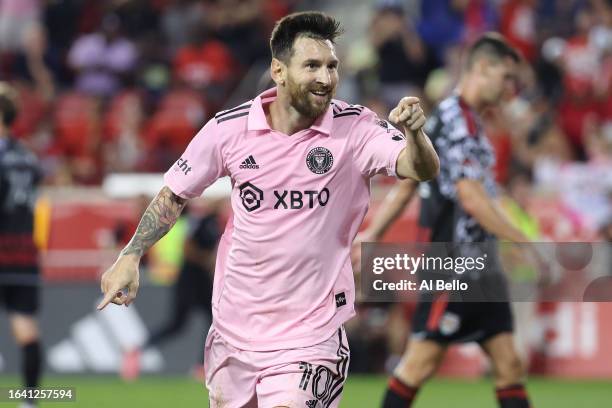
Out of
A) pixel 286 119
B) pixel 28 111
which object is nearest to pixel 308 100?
pixel 286 119

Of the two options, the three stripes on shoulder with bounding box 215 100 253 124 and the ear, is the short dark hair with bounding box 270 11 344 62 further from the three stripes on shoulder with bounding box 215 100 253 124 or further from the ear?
the three stripes on shoulder with bounding box 215 100 253 124

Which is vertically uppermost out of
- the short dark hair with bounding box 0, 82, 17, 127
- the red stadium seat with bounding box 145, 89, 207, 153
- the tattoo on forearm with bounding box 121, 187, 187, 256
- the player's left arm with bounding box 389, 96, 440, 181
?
the red stadium seat with bounding box 145, 89, 207, 153

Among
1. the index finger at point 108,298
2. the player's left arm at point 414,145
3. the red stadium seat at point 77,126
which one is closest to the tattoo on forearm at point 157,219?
the index finger at point 108,298

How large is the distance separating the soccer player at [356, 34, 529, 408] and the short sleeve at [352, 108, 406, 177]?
77.0 inches

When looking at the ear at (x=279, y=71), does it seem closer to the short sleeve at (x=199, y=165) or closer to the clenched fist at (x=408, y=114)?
the short sleeve at (x=199, y=165)

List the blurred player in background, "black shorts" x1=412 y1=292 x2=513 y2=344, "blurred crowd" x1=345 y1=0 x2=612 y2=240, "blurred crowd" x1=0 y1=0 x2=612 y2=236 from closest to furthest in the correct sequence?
1. "black shorts" x1=412 y1=292 x2=513 y2=344
2. the blurred player in background
3. "blurred crowd" x1=345 y1=0 x2=612 y2=240
4. "blurred crowd" x1=0 y1=0 x2=612 y2=236

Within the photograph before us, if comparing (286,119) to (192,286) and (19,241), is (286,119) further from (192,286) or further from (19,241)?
(192,286)

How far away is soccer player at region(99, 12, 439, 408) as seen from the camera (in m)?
6.14

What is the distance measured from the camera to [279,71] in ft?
20.6

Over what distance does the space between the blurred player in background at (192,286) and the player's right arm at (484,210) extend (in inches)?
276

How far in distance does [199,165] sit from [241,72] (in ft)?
46.5

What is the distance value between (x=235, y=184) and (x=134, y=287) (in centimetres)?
72

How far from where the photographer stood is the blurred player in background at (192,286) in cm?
1504

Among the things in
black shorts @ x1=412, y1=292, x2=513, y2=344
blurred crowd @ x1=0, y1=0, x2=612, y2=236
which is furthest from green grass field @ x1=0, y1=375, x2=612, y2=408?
black shorts @ x1=412, y1=292, x2=513, y2=344
